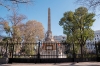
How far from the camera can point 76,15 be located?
78.6 ft

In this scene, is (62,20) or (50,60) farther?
(62,20)

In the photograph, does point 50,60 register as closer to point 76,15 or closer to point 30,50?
point 30,50

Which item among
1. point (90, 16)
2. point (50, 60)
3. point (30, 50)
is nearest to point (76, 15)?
point (90, 16)

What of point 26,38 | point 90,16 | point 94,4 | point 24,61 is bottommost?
point 24,61

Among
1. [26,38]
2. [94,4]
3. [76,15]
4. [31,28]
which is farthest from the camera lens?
[31,28]

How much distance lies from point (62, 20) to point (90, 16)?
5182mm

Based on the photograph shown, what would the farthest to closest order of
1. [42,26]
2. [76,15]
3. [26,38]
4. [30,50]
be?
[42,26] → [26,38] → [76,15] → [30,50]

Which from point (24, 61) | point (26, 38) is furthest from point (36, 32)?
point (24, 61)

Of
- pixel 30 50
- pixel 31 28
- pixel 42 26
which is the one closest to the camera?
pixel 30 50

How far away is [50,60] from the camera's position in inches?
547

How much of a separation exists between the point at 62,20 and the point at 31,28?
39.1ft

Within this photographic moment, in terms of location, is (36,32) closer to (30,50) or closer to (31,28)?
(31,28)

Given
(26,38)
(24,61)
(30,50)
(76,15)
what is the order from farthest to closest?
(26,38)
(76,15)
(30,50)
(24,61)

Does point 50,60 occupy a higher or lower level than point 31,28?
lower
